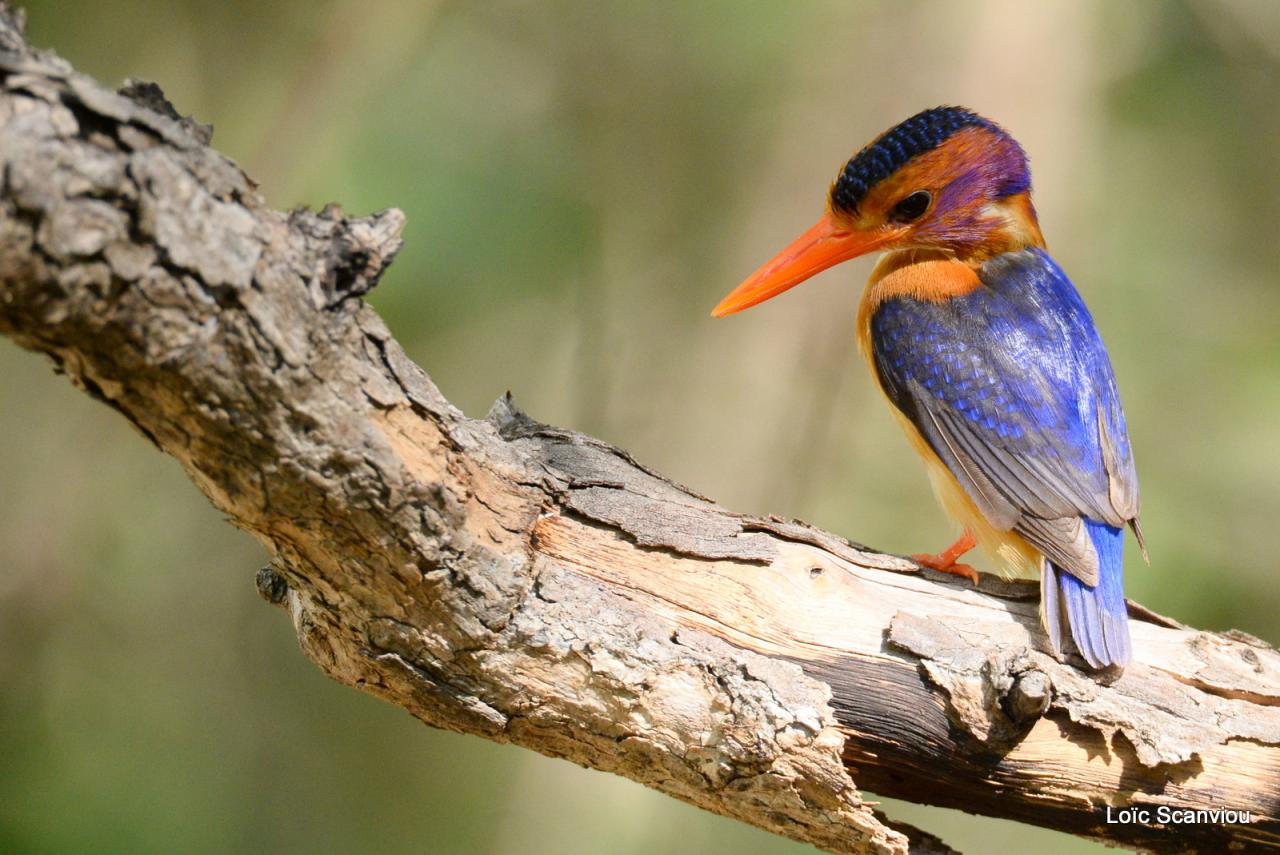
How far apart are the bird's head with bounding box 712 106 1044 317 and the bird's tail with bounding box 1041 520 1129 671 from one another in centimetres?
110

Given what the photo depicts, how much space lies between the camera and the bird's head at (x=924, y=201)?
10.2ft

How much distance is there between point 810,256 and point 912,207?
1.00ft

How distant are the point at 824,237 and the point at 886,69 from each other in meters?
1.72

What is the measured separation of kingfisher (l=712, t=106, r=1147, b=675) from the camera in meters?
2.51

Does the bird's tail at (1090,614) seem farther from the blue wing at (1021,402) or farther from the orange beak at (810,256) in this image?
the orange beak at (810,256)

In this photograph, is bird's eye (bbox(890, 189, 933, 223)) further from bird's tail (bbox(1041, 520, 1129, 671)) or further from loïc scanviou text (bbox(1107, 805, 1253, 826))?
loïc scanviou text (bbox(1107, 805, 1253, 826))

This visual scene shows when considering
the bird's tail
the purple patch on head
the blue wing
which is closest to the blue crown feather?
the purple patch on head

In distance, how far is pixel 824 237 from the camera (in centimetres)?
321

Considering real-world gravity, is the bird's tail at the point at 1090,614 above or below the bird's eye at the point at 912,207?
below

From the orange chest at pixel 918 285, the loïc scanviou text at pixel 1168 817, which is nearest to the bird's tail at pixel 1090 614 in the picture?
the loïc scanviou text at pixel 1168 817

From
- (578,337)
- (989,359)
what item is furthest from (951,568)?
(578,337)

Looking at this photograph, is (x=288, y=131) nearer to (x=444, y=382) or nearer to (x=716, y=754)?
(x=444, y=382)

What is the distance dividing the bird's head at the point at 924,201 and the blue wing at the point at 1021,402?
21 cm

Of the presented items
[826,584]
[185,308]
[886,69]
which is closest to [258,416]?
[185,308]
